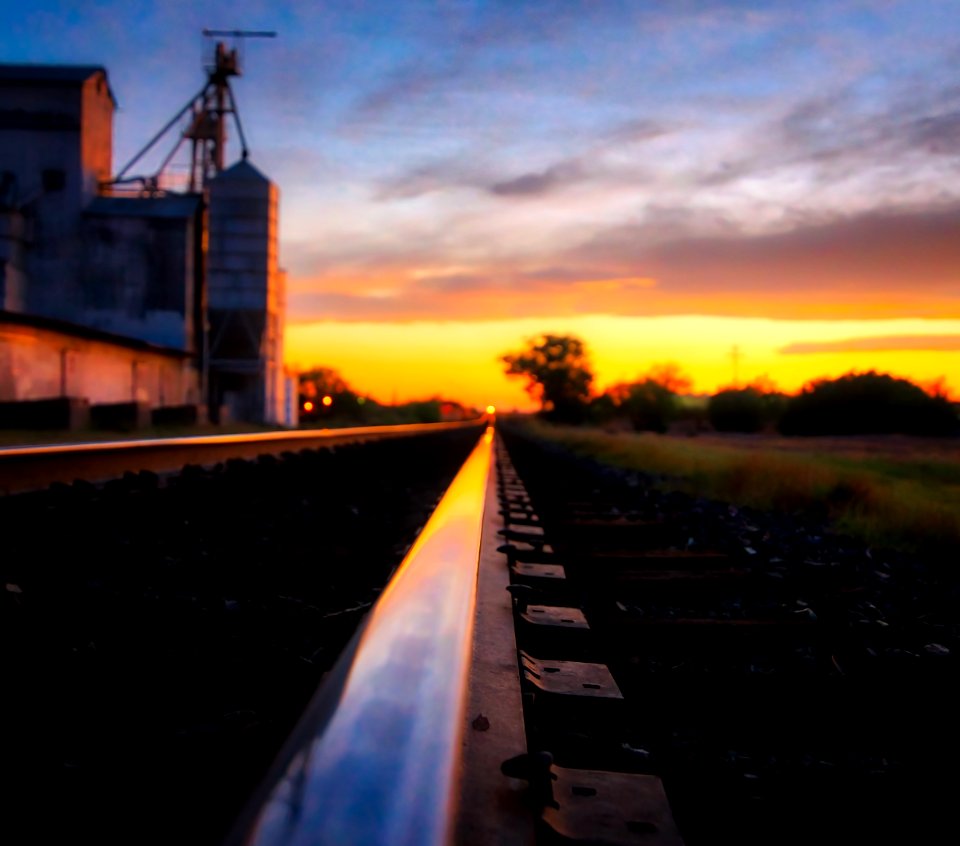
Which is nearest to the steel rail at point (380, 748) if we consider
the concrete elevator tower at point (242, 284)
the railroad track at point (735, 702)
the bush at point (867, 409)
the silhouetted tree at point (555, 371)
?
the railroad track at point (735, 702)

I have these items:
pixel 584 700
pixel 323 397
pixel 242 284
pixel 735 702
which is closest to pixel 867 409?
pixel 242 284

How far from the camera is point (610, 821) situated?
1.32 m

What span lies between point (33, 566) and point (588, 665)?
2.59 metres

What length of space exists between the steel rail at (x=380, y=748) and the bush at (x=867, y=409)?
42195 millimetres

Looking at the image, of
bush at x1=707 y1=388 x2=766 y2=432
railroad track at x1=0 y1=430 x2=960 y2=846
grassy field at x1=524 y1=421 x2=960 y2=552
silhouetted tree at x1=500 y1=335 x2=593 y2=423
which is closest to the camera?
railroad track at x1=0 y1=430 x2=960 y2=846

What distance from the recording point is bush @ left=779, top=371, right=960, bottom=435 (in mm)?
38656

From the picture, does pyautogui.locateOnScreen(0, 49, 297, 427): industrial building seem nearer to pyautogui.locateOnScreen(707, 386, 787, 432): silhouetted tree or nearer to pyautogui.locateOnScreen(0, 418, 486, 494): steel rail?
pyautogui.locateOnScreen(0, 418, 486, 494): steel rail

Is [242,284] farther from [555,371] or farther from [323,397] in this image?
[555,371]

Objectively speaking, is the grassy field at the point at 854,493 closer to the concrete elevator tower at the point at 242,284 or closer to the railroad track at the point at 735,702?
the railroad track at the point at 735,702

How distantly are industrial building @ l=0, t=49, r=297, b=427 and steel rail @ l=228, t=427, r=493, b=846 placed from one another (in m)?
25.8

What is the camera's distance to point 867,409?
41844 millimetres

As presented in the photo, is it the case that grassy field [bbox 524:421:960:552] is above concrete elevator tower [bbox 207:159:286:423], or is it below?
below

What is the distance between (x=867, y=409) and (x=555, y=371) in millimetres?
81585

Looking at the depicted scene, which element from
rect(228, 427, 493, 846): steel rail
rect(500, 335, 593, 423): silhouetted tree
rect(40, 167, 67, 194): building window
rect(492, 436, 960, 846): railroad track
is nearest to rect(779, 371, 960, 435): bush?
rect(40, 167, 67, 194): building window
